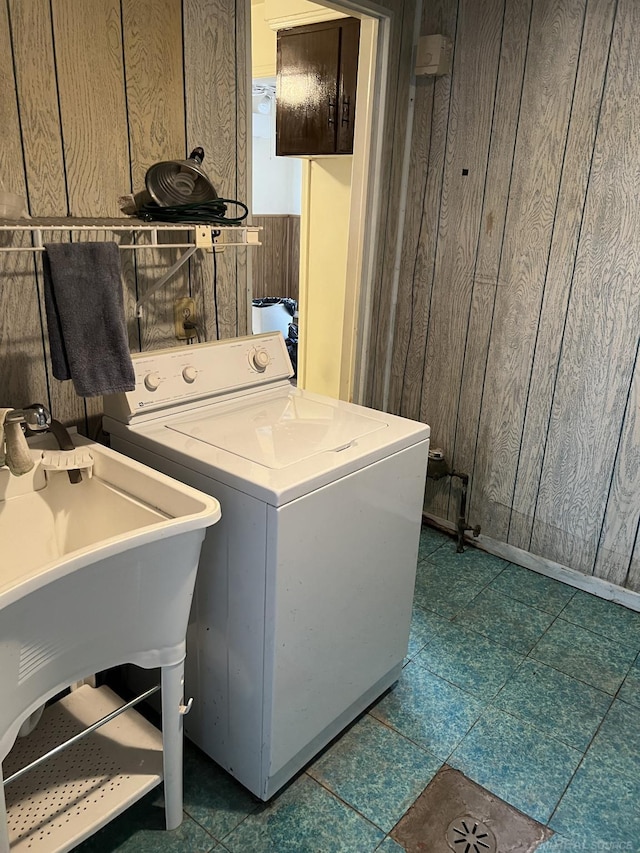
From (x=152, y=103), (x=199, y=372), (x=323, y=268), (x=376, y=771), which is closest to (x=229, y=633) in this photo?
(x=376, y=771)

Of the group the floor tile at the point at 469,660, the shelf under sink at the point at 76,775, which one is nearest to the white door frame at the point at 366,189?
the floor tile at the point at 469,660

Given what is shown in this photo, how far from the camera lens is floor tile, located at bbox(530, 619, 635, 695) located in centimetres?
210

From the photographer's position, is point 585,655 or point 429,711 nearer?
point 429,711

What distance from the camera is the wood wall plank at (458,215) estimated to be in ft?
7.85

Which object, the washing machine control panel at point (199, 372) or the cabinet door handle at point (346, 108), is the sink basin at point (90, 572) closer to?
the washing machine control panel at point (199, 372)

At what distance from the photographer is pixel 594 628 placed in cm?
235

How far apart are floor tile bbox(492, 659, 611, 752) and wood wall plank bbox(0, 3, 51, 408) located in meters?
1.66

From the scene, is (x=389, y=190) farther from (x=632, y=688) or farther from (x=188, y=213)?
(x=632, y=688)

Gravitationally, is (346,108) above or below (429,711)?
above

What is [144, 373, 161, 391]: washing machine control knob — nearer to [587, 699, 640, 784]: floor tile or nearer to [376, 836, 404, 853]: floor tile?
[376, 836, 404, 853]: floor tile

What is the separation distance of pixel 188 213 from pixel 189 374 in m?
0.43

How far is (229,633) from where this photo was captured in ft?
5.05

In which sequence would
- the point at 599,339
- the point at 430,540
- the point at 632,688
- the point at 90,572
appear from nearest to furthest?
1. the point at 90,572
2. the point at 632,688
3. the point at 599,339
4. the point at 430,540

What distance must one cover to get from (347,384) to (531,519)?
98 cm
